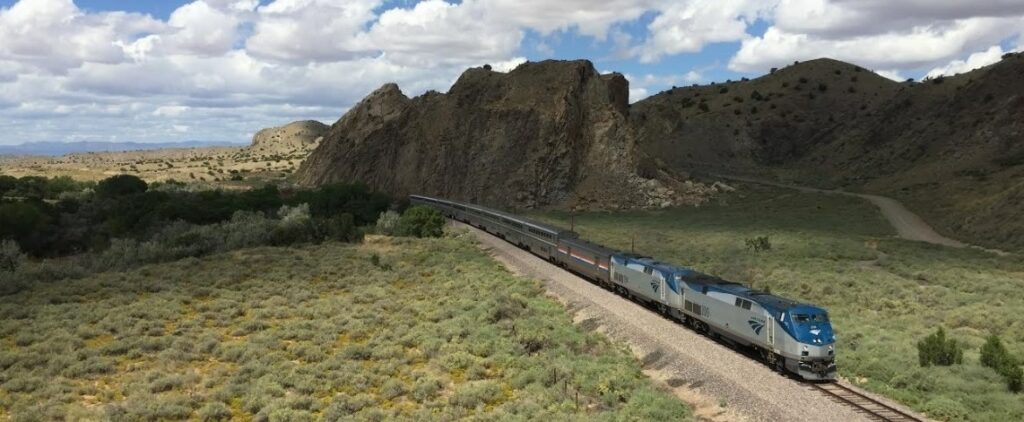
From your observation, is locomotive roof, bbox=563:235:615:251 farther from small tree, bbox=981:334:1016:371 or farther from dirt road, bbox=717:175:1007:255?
dirt road, bbox=717:175:1007:255

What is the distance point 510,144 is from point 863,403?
71920 mm

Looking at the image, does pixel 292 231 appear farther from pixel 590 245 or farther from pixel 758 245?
pixel 758 245

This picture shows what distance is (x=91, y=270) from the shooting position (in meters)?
40.9

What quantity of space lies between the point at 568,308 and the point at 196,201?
48417 millimetres

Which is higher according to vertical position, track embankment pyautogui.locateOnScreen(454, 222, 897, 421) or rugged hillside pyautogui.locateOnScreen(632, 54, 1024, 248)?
rugged hillside pyautogui.locateOnScreen(632, 54, 1024, 248)

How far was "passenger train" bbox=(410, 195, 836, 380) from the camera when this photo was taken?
2030cm

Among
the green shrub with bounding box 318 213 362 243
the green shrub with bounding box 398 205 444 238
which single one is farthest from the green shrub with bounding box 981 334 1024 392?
the green shrub with bounding box 398 205 444 238

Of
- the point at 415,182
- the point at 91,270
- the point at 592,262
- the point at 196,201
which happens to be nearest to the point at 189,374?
the point at 592,262

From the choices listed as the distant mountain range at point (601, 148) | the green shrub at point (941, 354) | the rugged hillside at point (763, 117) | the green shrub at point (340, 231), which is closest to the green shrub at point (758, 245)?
the distant mountain range at point (601, 148)

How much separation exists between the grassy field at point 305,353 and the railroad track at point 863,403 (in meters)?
4.56

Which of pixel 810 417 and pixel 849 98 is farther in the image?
pixel 849 98

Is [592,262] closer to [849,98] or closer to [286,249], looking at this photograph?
[286,249]

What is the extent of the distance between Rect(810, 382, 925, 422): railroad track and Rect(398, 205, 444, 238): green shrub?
4138 centimetres

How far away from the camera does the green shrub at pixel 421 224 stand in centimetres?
5803
